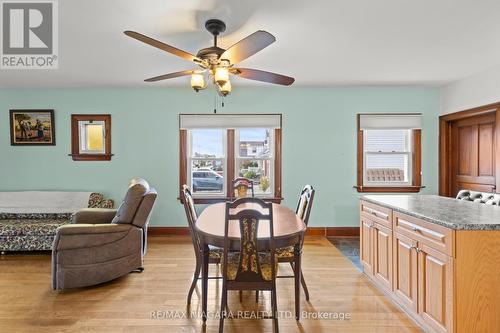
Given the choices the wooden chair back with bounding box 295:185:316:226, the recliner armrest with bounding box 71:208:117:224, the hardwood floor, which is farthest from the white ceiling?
the hardwood floor

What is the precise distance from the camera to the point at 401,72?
3.87 m

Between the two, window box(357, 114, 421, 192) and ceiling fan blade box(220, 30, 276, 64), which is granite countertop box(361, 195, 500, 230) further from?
window box(357, 114, 421, 192)

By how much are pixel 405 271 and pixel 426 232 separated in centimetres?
45

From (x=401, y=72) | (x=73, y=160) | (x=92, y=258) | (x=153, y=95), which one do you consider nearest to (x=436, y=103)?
(x=401, y=72)

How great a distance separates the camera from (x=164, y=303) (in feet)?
8.38

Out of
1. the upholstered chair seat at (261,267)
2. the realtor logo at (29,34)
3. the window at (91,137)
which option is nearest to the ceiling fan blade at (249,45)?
the realtor logo at (29,34)

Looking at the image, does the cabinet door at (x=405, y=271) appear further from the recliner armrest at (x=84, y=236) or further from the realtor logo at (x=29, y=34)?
the realtor logo at (x=29, y=34)

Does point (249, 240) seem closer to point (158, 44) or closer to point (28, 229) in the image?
point (158, 44)

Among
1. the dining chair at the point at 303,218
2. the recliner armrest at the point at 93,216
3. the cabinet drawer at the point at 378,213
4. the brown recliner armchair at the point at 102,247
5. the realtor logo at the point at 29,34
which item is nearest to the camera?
the realtor logo at the point at 29,34

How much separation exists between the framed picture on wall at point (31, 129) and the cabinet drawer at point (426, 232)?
16.5 feet

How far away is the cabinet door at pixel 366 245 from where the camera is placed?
290 cm

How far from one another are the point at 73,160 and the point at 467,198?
17.6ft

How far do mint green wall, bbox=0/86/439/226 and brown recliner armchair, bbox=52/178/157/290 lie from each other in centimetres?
160

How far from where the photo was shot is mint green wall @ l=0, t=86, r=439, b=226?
465 cm
